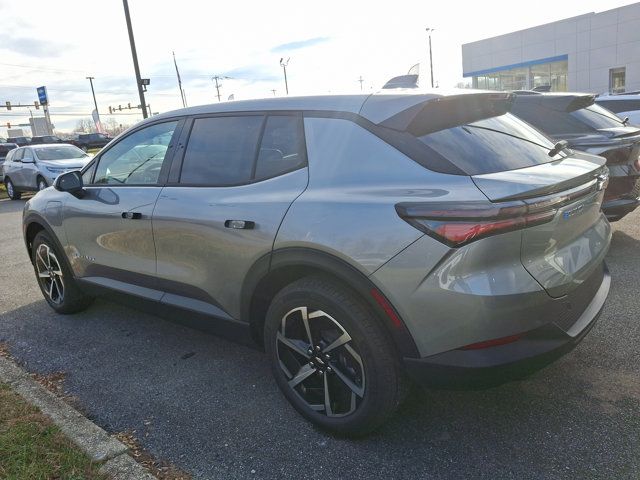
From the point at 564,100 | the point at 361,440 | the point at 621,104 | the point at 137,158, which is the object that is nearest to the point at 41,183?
the point at 137,158

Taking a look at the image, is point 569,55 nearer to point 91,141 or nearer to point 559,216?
point 91,141

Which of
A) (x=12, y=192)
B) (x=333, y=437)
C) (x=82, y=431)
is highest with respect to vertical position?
(x=12, y=192)

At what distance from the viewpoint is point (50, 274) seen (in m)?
4.70

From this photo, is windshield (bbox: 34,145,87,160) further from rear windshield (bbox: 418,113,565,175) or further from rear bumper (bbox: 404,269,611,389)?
rear bumper (bbox: 404,269,611,389)

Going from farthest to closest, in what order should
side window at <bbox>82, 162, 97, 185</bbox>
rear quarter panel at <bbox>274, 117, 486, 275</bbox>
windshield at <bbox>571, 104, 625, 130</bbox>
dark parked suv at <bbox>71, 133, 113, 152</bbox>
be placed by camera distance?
dark parked suv at <bbox>71, 133, 113, 152</bbox> < windshield at <bbox>571, 104, 625, 130</bbox> < side window at <bbox>82, 162, 97, 185</bbox> < rear quarter panel at <bbox>274, 117, 486, 275</bbox>

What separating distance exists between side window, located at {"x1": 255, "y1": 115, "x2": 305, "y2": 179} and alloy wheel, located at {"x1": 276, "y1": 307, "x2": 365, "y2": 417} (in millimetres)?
771

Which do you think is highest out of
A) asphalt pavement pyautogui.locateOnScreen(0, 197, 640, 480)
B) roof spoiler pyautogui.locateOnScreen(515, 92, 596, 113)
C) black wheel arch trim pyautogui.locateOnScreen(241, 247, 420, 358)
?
roof spoiler pyautogui.locateOnScreen(515, 92, 596, 113)

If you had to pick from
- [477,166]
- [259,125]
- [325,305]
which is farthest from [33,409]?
[477,166]

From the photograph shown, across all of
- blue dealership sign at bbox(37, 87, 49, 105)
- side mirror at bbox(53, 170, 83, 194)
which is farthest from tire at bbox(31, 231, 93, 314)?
blue dealership sign at bbox(37, 87, 49, 105)

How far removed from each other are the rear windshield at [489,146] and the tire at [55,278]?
3460 millimetres

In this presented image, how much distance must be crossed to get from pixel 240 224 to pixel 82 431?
54.8 inches

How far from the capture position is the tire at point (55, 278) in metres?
4.48

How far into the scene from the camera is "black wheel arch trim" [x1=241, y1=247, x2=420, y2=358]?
2.26m

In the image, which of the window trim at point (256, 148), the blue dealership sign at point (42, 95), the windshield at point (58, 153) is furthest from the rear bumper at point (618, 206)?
the blue dealership sign at point (42, 95)
